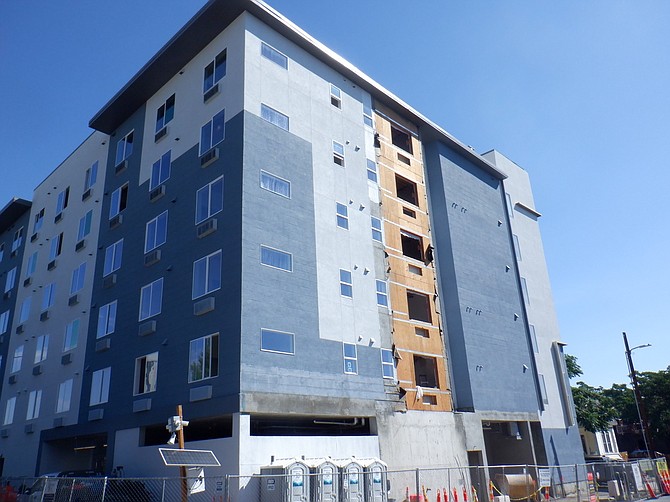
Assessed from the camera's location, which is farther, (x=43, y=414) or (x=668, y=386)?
(x=668, y=386)

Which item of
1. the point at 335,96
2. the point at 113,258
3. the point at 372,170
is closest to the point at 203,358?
the point at 113,258

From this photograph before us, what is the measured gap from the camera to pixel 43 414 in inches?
1272

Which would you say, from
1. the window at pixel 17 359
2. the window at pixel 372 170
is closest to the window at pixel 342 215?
the window at pixel 372 170

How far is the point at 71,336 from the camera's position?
1275 inches

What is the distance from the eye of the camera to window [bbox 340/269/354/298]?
26.1m

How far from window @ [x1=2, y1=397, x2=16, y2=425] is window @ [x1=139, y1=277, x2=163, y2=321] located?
53.5 ft

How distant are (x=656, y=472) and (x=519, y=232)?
19.1 metres

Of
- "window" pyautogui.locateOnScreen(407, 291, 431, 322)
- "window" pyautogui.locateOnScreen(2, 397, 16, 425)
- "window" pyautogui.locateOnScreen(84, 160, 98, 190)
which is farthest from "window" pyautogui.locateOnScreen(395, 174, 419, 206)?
"window" pyautogui.locateOnScreen(2, 397, 16, 425)

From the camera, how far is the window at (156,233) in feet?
90.4

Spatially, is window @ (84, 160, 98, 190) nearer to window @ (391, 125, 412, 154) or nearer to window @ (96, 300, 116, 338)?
window @ (96, 300, 116, 338)

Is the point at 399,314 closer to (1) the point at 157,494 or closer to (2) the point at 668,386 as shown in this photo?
(1) the point at 157,494

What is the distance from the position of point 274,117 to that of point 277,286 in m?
8.77

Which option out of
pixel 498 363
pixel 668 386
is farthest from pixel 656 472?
pixel 668 386

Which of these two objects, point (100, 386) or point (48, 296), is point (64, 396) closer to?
point (100, 386)
